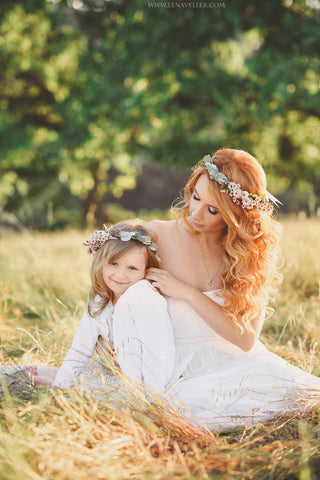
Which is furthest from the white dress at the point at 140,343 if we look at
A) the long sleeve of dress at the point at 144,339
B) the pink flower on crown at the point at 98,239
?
the pink flower on crown at the point at 98,239

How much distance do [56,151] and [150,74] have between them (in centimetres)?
301

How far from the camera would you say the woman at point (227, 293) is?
2549mm

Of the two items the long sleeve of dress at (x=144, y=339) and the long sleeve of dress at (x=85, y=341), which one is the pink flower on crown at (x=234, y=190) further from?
the long sleeve of dress at (x=85, y=341)

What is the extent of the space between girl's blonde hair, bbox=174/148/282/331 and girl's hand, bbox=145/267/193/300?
0.28 m

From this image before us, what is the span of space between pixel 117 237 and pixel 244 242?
0.80m

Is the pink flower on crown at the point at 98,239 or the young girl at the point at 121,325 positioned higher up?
the pink flower on crown at the point at 98,239

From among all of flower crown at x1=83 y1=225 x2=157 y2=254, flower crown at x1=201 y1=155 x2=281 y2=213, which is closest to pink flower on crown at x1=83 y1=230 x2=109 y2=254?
flower crown at x1=83 y1=225 x2=157 y2=254

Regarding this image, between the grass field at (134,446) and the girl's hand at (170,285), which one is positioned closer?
the grass field at (134,446)

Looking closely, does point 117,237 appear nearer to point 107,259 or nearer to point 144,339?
point 107,259

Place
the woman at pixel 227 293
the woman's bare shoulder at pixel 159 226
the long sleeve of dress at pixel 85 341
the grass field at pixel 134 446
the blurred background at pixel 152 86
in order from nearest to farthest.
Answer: the grass field at pixel 134 446, the woman at pixel 227 293, the long sleeve of dress at pixel 85 341, the woman's bare shoulder at pixel 159 226, the blurred background at pixel 152 86

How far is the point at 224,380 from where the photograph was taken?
257 cm

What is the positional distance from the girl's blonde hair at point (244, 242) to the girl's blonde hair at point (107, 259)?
469 millimetres

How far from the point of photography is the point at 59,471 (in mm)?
1707

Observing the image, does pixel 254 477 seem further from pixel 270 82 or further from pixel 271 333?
pixel 270 82
